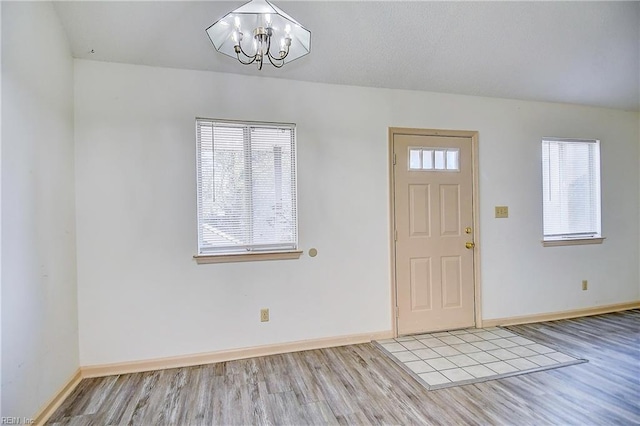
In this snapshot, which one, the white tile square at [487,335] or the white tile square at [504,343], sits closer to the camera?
the white tile square at [504,343]

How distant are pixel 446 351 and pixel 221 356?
191 cm

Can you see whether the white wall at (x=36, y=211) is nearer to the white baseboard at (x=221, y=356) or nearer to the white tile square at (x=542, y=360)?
the white baseboard at (x=221, y=356)

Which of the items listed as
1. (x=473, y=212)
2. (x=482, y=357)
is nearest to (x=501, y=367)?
(x=482, y=357)

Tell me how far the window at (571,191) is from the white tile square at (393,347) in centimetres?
216

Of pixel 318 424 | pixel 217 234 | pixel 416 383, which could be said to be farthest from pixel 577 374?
pixel 217 234

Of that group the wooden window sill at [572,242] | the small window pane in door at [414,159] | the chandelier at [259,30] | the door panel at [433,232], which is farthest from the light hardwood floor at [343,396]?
the chandelier at [259,30]

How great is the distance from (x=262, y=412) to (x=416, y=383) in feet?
3.54

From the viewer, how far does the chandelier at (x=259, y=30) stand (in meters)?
1.75

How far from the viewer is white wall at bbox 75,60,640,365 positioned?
2551mm

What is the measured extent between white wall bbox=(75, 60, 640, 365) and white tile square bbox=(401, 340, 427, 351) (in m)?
0.24

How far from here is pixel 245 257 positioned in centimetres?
280

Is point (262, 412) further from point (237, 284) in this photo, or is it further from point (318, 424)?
point (237, 284)

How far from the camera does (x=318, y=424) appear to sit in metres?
Answer: 1.89

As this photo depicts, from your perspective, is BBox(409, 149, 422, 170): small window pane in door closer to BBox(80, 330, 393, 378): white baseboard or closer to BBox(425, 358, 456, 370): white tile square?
BBox(80, 330, 393, 378): white baseboard
